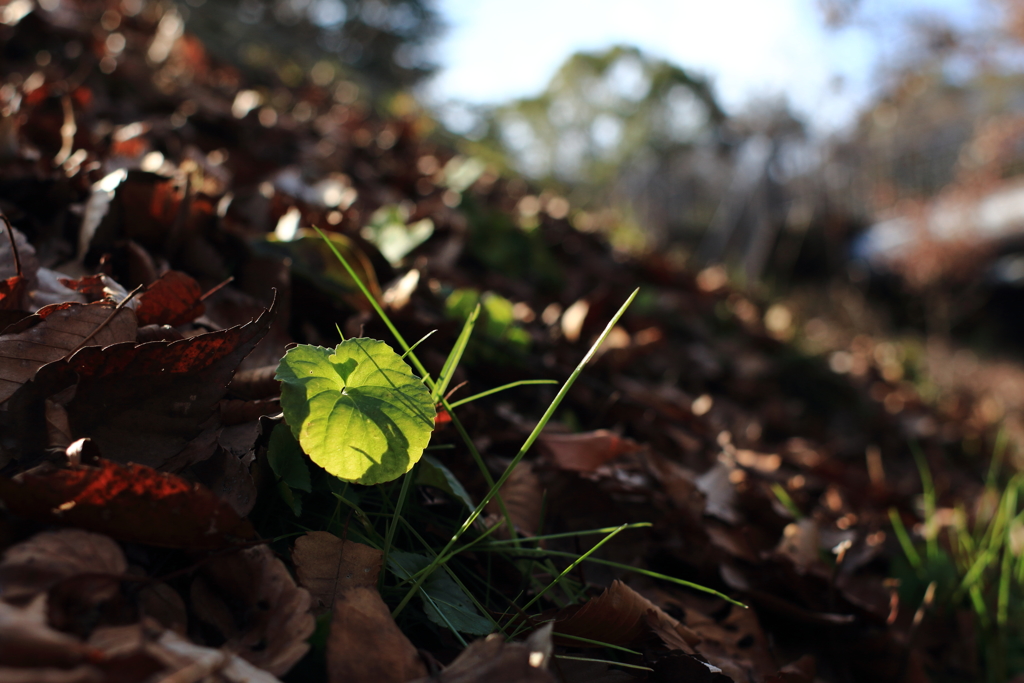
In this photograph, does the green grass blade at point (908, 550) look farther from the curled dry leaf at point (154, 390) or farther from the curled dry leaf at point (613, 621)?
the curled dry leaf at point (154, 390)

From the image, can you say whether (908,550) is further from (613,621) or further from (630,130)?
(630,130)

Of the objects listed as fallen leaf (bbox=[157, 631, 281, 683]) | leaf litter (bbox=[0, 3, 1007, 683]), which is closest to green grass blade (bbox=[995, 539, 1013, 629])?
leaf litter (bbox=[0, 3, 1007, 683])

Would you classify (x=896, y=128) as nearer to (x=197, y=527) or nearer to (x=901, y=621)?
(x=901, y=621)

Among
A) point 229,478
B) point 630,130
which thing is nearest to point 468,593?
point 229,478

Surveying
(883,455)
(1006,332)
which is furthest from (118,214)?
(1006,332)

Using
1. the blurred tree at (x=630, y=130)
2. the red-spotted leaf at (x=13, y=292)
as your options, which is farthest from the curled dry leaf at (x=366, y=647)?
the blurred tree at (x=630, y=130)

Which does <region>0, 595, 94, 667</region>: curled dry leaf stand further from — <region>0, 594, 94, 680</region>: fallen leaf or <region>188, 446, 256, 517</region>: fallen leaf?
<region>188, 446, 256, 517</region>: fallen leaf
